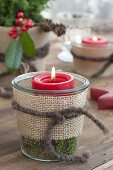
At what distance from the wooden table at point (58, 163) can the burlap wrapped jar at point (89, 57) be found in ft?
0.56

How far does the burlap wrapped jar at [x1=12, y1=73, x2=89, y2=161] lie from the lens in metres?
0.53

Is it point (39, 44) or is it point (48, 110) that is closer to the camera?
point (48, 110)

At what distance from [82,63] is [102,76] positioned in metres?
0.06

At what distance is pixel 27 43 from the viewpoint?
80 centimetres

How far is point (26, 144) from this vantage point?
22.3 inches

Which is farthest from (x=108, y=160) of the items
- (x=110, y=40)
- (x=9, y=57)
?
(x=110, y=40)

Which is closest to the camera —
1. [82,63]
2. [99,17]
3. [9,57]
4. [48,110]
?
[48,110]

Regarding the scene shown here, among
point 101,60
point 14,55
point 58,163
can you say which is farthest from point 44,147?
point 101,60

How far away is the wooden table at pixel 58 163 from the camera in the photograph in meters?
0.54

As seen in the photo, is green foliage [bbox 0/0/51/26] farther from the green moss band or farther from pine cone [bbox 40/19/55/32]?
the green moss band

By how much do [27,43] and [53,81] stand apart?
10.0 inches

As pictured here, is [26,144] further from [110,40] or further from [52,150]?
[110,40]

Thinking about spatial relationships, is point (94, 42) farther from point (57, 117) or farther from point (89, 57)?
point (57, 117)

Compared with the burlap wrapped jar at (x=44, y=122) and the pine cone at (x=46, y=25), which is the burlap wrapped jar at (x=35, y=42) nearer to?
the pine cone at (x=46, y=25)
